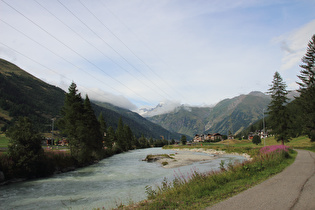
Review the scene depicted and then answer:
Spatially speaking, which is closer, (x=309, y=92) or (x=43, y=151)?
(x=43, y=151)

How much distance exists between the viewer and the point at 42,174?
31.2m

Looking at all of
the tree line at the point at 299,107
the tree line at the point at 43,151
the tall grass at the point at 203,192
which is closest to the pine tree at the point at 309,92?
the tree line at the point at 299,107

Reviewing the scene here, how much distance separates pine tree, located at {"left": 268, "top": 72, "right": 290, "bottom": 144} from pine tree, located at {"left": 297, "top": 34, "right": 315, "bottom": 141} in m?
5.08

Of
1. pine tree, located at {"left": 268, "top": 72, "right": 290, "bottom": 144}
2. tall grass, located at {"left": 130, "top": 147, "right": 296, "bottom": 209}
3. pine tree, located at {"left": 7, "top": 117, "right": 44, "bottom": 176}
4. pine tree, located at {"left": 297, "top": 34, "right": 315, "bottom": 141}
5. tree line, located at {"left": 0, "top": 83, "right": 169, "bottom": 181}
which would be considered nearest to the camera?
tall grass, located at {"left": 130, "top": 147, "right": 296, "bottom": 209}

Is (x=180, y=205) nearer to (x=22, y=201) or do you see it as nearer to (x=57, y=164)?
(x=22, y=201)

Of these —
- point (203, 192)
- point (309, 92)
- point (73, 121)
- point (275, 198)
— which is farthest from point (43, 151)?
point (309, 92)

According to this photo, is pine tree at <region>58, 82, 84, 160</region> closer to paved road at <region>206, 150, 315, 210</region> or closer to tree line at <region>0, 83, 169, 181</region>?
tree line at <region>0, 83, 169, 181</region>

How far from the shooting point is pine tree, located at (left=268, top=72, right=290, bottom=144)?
177ft

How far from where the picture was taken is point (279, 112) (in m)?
54.6

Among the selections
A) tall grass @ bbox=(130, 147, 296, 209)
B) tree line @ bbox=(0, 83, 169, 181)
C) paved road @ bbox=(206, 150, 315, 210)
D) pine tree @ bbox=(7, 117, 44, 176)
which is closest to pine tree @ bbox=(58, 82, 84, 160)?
tree line @ bbox=(0, 83, 169, 181)

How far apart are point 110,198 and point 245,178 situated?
11116 millimetres

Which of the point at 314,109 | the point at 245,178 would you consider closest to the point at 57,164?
the point at 245,178

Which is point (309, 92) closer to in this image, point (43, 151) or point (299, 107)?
point (299, 107)

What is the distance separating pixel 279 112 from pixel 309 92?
10.8m
